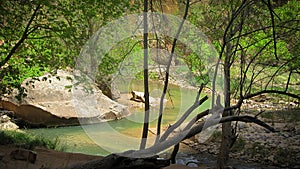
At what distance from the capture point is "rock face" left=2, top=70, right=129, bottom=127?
444 inches

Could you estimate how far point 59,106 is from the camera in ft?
39.0

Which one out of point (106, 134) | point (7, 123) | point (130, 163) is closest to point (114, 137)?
point (106, 134)

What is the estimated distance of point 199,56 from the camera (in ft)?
26.4

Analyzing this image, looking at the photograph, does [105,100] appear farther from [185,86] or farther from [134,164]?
[134,164]

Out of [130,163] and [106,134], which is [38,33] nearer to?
[130,163]

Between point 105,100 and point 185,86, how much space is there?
6518 mm

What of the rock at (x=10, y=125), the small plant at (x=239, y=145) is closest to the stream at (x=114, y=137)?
the rock at (x=10, y=125)

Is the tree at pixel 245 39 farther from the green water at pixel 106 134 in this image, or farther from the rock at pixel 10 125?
the rock at pixel 10 125

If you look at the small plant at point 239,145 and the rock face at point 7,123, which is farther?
the rock face at point 7,123

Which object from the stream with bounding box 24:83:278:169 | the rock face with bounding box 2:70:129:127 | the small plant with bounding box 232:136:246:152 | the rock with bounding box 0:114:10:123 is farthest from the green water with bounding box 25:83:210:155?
the small plant with bounding box 232:136:246:152

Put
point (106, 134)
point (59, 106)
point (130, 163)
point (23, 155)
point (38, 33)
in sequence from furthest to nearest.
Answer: point (59, 106) → point (106, 134) → point (38, 33) → point (23, 155) → point (130, 163)

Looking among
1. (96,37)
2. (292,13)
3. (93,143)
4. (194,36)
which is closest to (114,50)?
(96,37)

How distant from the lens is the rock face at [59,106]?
1129cm

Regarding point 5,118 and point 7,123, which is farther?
point 5,118
